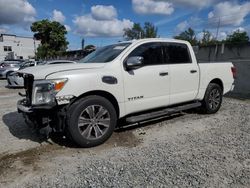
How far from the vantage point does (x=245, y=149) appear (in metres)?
4.07

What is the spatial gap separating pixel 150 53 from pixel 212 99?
241 centimetres

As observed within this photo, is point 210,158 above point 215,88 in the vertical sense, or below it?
below

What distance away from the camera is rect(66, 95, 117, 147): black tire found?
12.9 ft

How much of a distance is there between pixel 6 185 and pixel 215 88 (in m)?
5.18

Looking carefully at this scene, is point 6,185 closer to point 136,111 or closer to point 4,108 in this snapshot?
point 136,111

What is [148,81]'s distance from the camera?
476 cm

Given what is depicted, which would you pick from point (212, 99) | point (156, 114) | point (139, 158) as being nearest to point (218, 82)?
point (212, 99)

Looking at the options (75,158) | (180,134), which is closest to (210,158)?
(180,134)

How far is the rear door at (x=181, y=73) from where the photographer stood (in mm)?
5254

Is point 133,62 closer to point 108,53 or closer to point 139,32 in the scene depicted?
point 108,53

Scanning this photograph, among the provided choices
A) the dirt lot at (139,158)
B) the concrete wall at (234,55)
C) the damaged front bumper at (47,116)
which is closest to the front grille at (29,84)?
the damaged front bumper at (47,116)

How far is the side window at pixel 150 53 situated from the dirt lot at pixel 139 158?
1.43 meters

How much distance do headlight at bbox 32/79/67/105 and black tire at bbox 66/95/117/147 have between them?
363 mm

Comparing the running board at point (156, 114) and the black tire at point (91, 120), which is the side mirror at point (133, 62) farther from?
the running board at point (156, 114)
